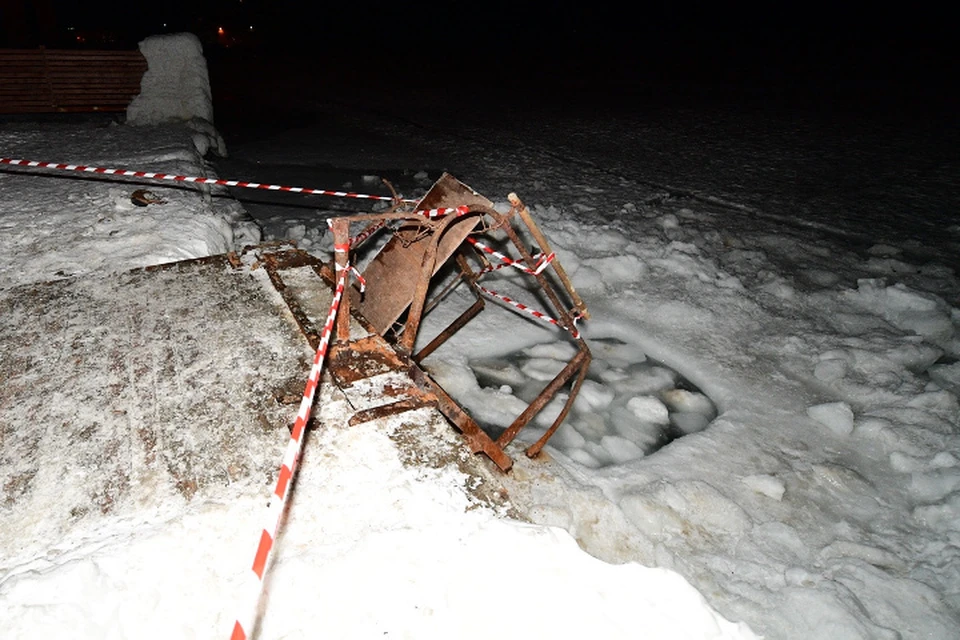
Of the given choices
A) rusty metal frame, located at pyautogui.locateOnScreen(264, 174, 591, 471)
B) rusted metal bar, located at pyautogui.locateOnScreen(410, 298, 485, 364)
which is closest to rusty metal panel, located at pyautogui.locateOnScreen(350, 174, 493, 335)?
rusty metal frame, located at pyautogui.locateOnScreen(264, 174, 591, 471)

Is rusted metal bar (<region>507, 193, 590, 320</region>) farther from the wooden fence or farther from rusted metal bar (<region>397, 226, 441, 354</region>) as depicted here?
the wooden fence

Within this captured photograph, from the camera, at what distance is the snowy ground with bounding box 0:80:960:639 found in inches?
65.7

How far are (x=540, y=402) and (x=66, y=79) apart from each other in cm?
965

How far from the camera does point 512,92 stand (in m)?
13.1

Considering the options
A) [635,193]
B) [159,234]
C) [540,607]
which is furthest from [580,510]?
[635,193]

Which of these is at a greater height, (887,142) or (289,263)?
(887,142)

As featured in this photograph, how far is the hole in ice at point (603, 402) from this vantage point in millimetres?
3219

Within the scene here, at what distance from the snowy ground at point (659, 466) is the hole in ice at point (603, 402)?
2 centimetres

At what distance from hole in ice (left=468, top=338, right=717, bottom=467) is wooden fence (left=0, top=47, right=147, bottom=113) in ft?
27.2

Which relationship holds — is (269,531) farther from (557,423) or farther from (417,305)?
(557,423)

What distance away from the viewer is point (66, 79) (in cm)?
840

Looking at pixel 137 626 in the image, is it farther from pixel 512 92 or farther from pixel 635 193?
pixel 512 92

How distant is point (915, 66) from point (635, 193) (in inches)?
547

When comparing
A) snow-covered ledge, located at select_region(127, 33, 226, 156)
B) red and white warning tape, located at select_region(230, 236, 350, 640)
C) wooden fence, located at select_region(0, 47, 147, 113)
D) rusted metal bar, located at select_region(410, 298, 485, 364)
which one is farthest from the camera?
wooden fence, located at select_region(0, 47, 147, 113)
